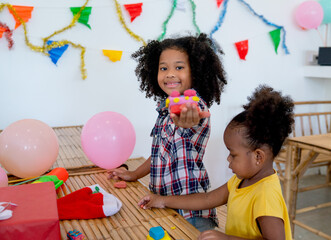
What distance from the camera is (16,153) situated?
1224 millimetres

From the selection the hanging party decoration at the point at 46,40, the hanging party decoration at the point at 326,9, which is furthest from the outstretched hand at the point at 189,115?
the hanging party decoration at the point at 326,9

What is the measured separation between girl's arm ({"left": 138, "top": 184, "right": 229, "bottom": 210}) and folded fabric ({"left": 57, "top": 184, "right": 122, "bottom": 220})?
91 mm

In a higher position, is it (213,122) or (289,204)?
(213,122)

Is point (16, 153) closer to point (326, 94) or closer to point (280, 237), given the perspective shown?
point (280, 237)

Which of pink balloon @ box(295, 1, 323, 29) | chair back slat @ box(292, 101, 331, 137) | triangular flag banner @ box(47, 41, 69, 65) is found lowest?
chair back slat @ box(292, 101, 331, 137)

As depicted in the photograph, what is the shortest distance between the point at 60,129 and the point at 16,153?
1.04 m

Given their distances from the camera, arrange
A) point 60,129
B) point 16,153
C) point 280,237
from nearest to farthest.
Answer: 1. point 280,237
2. point 16,153
3. point 60,129

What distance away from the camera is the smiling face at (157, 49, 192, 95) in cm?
115

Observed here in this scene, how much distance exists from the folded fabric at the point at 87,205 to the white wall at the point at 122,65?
1538 millimetres

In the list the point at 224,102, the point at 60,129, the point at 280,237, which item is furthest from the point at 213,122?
the point at 280,237

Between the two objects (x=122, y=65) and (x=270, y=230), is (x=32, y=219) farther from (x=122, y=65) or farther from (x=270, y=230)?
(x=122, y=65)

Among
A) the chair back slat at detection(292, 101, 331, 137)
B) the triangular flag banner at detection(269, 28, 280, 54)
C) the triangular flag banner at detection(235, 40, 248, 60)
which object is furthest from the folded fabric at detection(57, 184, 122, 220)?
the chair back slat at detection(292, 101, 331, 137)

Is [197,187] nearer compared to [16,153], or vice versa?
[197,187]

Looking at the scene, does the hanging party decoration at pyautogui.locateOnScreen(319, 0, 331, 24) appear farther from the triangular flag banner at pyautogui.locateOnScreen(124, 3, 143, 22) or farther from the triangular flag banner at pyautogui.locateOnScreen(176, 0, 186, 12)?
the triangular flag banner at pyautogui.locateOnScreen(124, 3, 143, 22)
